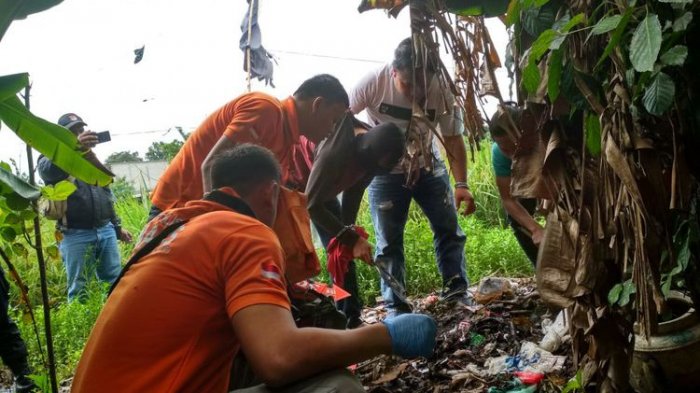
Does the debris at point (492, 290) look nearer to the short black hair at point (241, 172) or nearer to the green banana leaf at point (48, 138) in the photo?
the short black hair at point (241, 172)

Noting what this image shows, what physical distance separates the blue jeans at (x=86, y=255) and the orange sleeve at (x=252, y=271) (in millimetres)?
3384

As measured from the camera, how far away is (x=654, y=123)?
5.36 feet

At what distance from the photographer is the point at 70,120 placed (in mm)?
4227

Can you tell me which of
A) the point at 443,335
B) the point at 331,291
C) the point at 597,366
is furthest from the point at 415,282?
the point at 597,366

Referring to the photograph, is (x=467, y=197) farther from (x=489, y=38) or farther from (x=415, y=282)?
(x=489, y=38)

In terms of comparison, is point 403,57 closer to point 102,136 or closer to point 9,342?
point 102,136

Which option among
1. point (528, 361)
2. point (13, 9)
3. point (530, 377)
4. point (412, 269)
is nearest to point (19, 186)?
point (13, 9)

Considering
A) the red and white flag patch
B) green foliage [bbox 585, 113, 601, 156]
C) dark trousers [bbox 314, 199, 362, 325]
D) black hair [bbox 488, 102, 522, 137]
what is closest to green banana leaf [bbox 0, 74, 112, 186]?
the red and white flag patch

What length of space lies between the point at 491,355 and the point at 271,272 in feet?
5.51

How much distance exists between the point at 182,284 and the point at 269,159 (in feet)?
2.00

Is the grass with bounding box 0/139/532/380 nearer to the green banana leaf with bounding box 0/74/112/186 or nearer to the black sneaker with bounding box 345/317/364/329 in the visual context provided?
the green banana leaf with bounding box 0/74/112/186

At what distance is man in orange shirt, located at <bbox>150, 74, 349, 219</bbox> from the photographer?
3.14 m

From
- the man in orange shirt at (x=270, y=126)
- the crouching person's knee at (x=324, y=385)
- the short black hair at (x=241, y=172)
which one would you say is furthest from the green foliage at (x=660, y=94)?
the man in orange shirt at (x=270, y=126)

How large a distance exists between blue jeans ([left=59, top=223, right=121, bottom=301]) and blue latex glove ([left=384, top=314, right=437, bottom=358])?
11.3 ft
